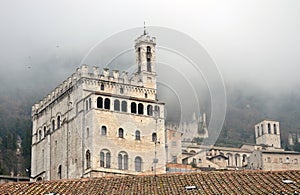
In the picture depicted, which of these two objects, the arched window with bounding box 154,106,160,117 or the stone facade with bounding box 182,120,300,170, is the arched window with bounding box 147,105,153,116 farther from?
the stone facade with bounding box 182,120,300,170

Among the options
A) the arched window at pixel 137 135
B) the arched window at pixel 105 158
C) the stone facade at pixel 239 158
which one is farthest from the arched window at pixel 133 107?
the stone facade at pixel 239 158

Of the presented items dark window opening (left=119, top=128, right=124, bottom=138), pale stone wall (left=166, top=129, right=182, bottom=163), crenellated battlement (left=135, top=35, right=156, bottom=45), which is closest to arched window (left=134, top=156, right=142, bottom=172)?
dark window opening (left=119, top=128, right=124, bottom=138)

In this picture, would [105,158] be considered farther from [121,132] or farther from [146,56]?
[146,56]

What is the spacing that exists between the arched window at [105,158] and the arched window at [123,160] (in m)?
1.62

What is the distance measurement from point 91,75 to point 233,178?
68249 mm

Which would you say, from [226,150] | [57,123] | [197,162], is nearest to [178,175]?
[57,123]

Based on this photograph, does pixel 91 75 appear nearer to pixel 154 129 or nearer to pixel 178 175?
pixel 154 129

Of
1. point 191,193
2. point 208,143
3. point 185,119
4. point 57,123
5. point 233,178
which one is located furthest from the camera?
point 208,143

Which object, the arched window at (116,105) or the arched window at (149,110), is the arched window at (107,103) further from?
the arched window at (149,110)

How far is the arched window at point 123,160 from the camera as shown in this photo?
10271 cm

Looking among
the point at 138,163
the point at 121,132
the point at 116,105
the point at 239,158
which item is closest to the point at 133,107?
the point at 116,105

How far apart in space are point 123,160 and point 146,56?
2008 centimetres

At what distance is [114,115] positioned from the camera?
10488 centimetres

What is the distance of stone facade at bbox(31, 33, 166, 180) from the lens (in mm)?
103125
